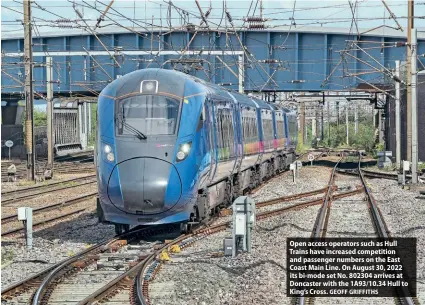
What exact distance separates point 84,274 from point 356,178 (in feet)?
76.3

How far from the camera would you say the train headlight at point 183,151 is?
45.8ft

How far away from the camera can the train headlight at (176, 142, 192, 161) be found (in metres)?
14.0

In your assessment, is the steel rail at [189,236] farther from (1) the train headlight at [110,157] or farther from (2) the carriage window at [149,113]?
(2) the carriage window at [149,113]

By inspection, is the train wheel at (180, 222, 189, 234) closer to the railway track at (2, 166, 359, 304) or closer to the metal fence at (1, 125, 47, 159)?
the railway track at (2, 166, 359, 304)

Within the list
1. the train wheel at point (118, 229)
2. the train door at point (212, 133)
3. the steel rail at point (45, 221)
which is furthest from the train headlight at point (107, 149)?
the steel rail at point (45, 221)

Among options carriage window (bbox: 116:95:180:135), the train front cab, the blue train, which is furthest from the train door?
carriage window (bbox: 116:95:180:135)

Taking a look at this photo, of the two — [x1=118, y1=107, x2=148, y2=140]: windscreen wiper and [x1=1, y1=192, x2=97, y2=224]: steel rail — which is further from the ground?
[x1=118, y1=107, x2=148, y2=140]: windscreen wiper

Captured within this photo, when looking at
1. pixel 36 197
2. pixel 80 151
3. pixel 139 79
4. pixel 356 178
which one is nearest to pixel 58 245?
pixel 139 79

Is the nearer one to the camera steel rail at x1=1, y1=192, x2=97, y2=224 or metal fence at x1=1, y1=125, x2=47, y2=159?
steel rail at x1=1, y1=192, x2=97, y2=224
